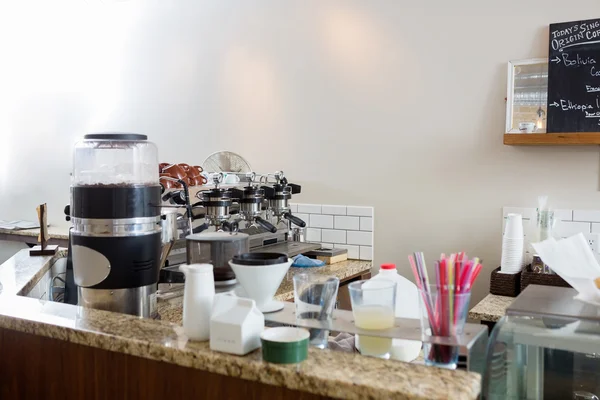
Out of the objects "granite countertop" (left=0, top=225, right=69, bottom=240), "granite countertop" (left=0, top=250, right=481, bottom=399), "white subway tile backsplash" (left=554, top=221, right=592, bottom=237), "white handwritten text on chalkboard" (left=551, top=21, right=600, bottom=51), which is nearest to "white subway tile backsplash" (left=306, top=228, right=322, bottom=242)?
"white subway tile backsplash" (left=554, top=221, right=592, bottom=237)

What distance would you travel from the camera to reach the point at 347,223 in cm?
356

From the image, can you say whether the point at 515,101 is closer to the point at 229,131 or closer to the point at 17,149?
the point at 229,131

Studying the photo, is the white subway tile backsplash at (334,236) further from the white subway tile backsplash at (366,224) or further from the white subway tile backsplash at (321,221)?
the white subway tile backsplash at (366,224)

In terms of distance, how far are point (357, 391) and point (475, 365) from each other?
0.30 meters

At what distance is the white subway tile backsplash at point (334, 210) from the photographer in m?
3.57

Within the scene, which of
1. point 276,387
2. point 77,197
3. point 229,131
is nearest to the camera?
point 276,387

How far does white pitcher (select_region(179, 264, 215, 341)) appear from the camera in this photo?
4.56ft

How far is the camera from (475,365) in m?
1.27

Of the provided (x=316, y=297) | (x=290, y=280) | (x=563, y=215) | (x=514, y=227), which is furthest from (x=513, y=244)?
(x=316, y=297)

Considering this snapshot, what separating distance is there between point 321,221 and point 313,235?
103mm

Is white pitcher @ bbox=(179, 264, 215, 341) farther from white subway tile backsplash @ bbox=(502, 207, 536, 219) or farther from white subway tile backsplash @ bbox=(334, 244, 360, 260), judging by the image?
white subway tile backsplash @ bbox=(334, 244, 360, 260)

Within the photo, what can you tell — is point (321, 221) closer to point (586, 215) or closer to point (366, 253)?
point (366, 253)

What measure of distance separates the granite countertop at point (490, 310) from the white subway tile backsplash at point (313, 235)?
1.22 m

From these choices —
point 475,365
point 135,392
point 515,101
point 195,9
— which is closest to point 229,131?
point 195,9
